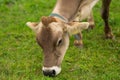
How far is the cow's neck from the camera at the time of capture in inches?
229

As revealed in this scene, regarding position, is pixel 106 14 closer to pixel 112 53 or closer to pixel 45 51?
pixel 112 53

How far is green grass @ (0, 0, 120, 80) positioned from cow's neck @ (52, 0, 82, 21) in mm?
926

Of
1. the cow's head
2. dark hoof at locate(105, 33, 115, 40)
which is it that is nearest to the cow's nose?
the cow's head

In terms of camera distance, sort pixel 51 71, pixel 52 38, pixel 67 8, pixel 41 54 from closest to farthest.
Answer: pixel 52 38, pixel 51 71, pixel 67 8, pixel 41 54

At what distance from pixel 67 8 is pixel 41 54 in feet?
3.98

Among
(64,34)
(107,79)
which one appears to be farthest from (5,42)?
(107,79)

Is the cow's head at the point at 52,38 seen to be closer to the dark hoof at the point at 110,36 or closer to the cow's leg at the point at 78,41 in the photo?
the cow's leg at the point at 78,41

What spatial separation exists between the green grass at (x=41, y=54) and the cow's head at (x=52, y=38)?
0.28 m

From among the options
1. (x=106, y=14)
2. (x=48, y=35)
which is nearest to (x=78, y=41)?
(x=106, y=14)

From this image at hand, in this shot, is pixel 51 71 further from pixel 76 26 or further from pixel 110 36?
pixel 110 36

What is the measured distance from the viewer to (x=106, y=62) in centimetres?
618

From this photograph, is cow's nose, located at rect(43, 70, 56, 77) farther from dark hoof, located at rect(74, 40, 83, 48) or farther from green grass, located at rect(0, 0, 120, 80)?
dark hoof, located at rect(74, 40, 83, 48)

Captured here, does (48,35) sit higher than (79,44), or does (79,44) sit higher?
(48,35)

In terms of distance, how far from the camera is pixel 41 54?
260 inches
